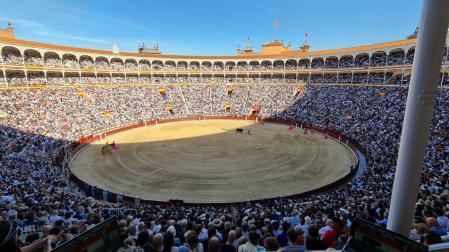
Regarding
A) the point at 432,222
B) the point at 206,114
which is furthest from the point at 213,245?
the point at 206,114

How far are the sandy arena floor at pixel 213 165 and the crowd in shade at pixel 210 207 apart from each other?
2.16m

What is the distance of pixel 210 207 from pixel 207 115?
125 ft

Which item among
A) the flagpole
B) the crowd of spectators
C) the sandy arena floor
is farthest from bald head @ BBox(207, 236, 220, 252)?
the sandy arena floor

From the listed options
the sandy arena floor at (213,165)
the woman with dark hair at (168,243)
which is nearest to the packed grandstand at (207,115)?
the woman with dark hair at (168,243)

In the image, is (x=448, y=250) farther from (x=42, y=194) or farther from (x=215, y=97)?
(x=215, y=97)


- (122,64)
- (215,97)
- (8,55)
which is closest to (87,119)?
(8,55)

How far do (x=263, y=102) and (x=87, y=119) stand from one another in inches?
1289

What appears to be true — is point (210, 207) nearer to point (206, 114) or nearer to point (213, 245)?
point (213, 245)

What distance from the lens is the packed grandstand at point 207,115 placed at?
8016mm

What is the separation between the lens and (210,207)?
16.1 meters

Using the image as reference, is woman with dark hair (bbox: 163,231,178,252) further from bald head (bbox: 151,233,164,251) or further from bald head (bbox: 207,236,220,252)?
bald head (bbox: 207,236,220,252)

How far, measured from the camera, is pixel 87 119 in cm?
3931

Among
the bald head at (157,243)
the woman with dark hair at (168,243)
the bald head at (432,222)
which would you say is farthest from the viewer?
the bald head at (432,222)

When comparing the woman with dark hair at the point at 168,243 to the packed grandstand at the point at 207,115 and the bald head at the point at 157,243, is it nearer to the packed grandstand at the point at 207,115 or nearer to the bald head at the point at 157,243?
the packed grandstand at the point at 207,115
